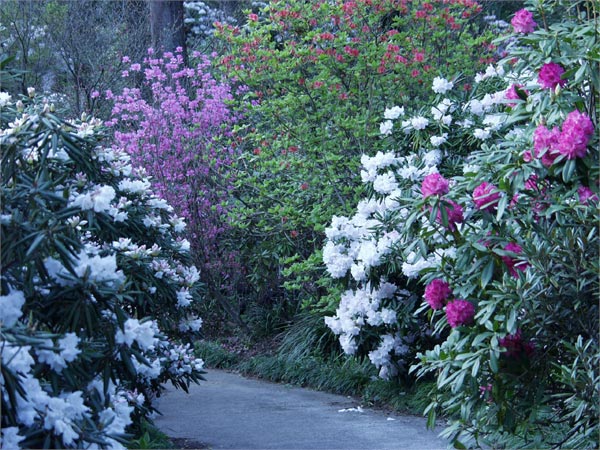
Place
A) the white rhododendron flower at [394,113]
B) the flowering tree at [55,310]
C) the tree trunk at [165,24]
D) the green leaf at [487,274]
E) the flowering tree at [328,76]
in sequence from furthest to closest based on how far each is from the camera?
the tree trunk at [165,24] < the flowering tree at [328,76] < the white rhododendron flower at [394,113] < the green leaf at [487,274] < the flowering tree at [55,310]

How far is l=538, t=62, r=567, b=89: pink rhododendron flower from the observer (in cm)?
439

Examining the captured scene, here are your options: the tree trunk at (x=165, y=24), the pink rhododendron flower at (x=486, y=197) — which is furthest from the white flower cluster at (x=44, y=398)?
the tree trunk at (x=165, y=24)

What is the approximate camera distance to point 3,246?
128 inches

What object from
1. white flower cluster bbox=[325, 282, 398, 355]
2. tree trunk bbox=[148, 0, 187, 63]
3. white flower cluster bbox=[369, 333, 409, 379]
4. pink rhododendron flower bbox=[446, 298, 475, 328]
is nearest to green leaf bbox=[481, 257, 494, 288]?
pink rhododendron flower bbox=[446, 298, 475, 328]

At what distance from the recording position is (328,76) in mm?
8141

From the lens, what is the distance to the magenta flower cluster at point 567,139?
4.03 m

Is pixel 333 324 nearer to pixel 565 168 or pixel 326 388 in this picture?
pixel 326 388

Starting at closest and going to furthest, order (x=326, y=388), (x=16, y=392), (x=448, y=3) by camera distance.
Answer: (x=16, y=392) → (x=326, y=388) → (x=448, y=3)

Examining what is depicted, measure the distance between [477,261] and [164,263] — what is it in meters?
1.91

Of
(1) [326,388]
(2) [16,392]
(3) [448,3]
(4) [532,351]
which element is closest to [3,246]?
(2) [16,392]

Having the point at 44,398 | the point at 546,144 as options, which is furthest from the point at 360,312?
the point at 44,398

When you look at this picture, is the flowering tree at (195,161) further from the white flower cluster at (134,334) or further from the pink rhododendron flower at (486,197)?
the white flower cluster at (134,334)

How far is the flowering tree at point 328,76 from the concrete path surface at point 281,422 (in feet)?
4.04

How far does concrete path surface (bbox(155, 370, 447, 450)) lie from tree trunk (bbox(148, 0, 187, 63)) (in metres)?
6.45
